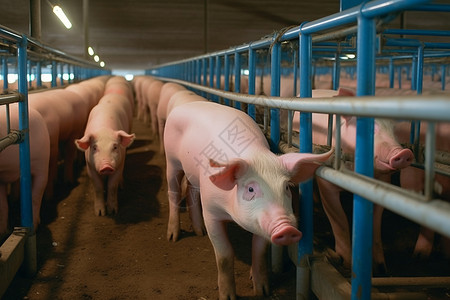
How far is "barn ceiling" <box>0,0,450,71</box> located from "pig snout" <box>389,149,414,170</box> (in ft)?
35.8

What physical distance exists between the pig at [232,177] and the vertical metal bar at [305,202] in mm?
181

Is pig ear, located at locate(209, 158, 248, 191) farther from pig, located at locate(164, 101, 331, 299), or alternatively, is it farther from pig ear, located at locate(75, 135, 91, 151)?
pig ear, located at locate(75, 135, 91, 151)

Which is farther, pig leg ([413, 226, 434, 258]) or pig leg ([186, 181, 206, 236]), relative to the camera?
pig leg ([186, 181, 206, 236])

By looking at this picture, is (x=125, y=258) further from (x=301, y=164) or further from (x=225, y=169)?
(x=301, y=164)

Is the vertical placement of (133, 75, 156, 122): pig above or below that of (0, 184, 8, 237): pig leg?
above

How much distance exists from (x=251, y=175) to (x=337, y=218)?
3.41 ft

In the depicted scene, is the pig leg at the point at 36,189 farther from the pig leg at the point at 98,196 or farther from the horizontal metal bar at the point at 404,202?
the horizontal metal bar at the point at 404,202

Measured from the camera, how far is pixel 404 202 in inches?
54.7

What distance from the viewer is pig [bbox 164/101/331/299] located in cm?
229

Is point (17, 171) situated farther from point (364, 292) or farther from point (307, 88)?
point (364, 292)

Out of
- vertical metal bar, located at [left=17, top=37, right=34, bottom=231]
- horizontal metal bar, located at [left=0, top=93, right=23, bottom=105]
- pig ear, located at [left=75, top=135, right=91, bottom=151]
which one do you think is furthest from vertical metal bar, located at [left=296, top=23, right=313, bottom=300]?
pig ear, located at [left=75, top=135, right=91, bottom=151]

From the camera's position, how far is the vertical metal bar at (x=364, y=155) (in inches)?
72.7

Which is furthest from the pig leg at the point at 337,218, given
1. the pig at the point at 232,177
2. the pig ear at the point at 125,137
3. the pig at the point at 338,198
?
the pig ear at the point at 125,137

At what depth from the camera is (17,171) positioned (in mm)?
3748
